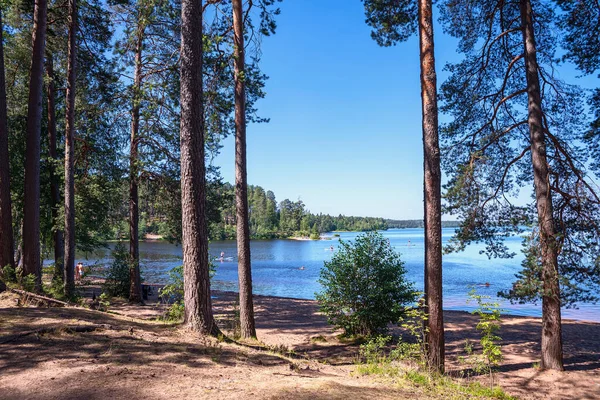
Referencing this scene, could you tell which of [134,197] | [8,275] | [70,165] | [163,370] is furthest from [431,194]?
[134,197]

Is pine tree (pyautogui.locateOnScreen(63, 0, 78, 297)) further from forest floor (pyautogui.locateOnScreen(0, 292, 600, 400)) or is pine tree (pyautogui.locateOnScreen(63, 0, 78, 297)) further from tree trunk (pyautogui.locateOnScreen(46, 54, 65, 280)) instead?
forest floor (pyautogui.locateOnScreen(0, 292, 600, 400))

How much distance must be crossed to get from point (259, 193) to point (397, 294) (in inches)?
4467

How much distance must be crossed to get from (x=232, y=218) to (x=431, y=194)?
66.0 metres

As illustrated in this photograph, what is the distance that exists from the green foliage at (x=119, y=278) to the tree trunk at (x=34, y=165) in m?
7.04

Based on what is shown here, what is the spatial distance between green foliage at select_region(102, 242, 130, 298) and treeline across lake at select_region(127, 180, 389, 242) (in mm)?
1024

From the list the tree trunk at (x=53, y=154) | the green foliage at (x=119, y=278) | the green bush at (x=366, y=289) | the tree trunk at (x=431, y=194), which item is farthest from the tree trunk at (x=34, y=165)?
the tree trunk at (x=431, y=194)

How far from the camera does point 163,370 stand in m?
3.94

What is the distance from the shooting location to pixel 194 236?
552cm

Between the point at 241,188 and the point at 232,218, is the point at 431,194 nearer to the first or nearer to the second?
the point at 241,188

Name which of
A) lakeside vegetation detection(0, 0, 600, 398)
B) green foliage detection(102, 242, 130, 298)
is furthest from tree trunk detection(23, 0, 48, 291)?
green foliage detection(102, 242, 130, 298)

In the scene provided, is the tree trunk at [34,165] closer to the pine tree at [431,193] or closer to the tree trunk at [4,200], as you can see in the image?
the tree trunk at [4,200]

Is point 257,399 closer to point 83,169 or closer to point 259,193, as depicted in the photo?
point 83,169

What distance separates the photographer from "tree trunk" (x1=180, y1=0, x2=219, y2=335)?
5523 millimetres

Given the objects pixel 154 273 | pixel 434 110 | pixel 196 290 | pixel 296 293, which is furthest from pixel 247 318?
pixel 154 273
